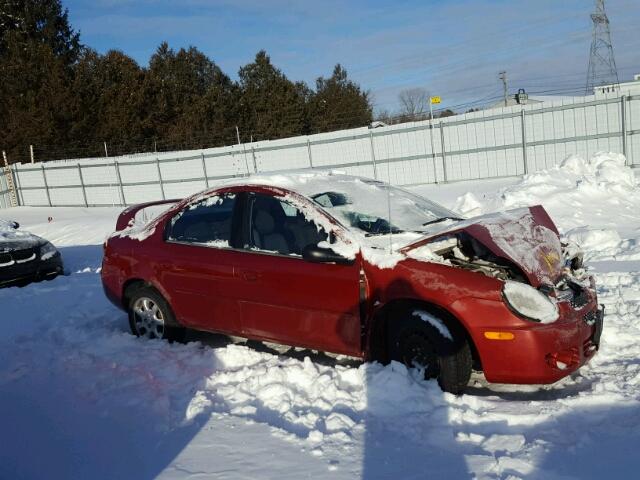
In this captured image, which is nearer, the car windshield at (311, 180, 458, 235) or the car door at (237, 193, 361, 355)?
the car door at (237, 193, 361, 355)

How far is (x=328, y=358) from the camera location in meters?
4.79

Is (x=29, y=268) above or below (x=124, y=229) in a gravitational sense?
below

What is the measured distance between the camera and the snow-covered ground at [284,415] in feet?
10.0

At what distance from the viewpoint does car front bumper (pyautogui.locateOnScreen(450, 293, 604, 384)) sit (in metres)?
3.57

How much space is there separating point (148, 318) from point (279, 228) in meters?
1.75

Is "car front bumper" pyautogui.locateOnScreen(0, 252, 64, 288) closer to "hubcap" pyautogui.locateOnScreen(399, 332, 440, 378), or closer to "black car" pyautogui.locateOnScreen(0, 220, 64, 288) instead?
"black car" pyautogui.locateOnScreen(0, 220, 64, 288)

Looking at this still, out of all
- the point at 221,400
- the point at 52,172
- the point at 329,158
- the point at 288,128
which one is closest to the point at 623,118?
the point at 329,158

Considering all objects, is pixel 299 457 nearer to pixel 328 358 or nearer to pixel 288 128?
pixel 328 358

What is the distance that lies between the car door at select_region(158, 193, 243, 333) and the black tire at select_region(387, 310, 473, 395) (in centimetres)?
144

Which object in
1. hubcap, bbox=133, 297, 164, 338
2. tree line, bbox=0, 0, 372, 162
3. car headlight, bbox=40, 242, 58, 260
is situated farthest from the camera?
tree line, bbox=0, 0, 372, 162

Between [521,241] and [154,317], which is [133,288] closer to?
[154,317]

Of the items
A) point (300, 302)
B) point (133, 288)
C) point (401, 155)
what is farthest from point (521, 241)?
point (401, 155)

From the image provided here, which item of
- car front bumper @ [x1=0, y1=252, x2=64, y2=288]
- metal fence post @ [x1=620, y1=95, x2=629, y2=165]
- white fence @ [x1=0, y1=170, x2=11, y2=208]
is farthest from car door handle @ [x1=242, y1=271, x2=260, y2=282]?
white fence @ [x1=0, y1=170, x2=11, y2=208]

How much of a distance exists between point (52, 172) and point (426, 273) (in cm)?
2315
